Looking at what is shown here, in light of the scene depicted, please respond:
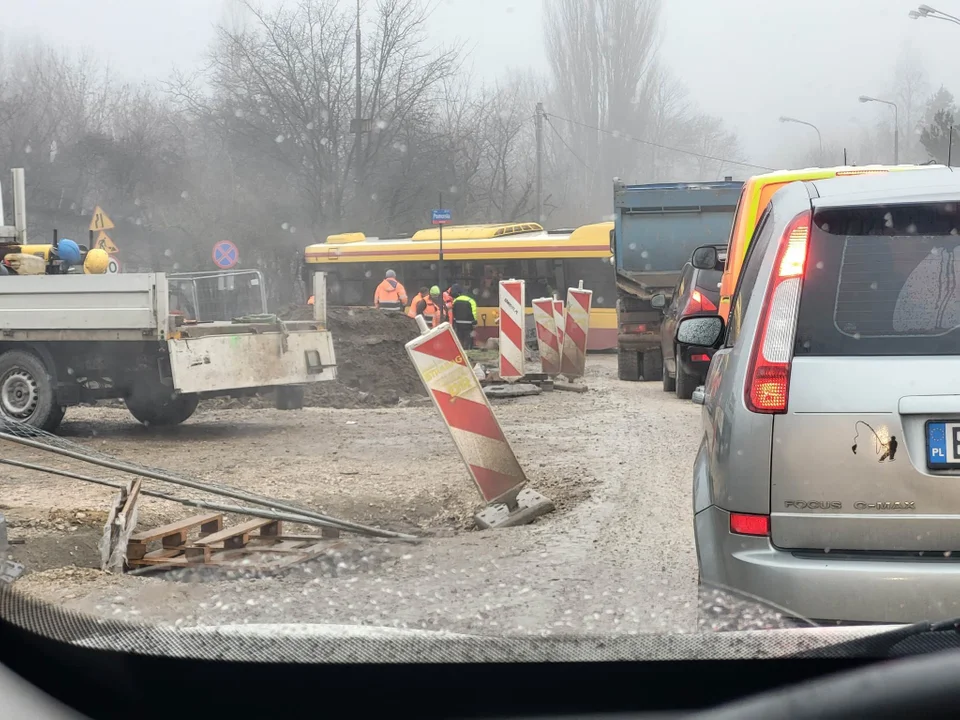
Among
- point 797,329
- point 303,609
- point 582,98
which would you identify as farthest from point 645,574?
point 582,98

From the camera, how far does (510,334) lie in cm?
1544

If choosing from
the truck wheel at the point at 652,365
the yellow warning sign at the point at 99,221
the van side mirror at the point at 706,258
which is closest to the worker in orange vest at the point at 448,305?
the truck wheel at the point at 652,365

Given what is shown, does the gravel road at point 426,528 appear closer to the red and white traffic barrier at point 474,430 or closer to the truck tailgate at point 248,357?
the red and white traffic barrier at point 474,430

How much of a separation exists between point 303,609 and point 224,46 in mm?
34962

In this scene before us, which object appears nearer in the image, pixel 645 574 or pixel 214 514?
pixel 645 574

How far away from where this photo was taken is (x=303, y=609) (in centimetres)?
508

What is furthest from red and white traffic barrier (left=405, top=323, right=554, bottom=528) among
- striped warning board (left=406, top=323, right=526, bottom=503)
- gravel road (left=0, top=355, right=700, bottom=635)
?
gravel road (left=0, top=355, right=700, bottom=635)

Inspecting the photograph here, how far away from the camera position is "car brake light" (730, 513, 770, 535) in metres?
3.05

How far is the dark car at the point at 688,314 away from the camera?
456 inches

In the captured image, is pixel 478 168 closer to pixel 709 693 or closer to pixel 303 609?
pixel 303 609

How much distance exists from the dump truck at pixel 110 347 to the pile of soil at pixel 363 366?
293cm

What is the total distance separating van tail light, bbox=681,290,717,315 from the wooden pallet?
588 centimetres

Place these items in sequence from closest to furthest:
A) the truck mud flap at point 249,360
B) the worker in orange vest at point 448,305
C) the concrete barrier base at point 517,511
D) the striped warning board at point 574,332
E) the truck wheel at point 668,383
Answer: the concrete barrier base at point 517,511 < the truck mud flap at point 249,360 < the truck wheel at point 668,383 < the striped warning board at point 574,332 < the worker in orange vest at point 448,305

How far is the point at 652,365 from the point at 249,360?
786cm
